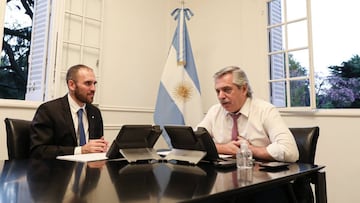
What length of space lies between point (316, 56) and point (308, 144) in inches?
54.3

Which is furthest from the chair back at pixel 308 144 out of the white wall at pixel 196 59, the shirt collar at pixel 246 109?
the white wall at pixel 196 59

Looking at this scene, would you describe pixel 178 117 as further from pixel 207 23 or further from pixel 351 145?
pixel 351 145

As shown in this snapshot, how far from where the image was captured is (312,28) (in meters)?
2.59

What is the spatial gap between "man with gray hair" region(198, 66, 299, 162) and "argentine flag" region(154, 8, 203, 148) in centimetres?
119

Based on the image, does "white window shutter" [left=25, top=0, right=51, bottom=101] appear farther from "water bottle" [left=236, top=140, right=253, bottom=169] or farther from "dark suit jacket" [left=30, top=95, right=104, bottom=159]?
"water bottle" [left=236, top=140, right=253, bottom=169]

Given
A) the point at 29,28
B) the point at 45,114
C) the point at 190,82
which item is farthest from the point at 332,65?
the point at 29,28

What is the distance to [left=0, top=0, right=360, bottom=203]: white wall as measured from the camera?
2.36 m

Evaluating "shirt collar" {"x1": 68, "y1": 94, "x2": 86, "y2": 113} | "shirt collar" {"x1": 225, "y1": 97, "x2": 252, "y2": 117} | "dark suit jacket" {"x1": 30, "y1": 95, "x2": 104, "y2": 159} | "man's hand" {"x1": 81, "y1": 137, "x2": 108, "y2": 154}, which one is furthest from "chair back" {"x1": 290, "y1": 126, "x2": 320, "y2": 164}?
"shirt collar" {"x1": 68, "y1": 94, "x2": 86, "y2": 113}

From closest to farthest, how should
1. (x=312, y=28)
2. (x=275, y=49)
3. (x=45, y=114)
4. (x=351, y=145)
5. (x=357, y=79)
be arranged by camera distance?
1. (x=45, y=114)
2. (x=351, y=145)
3. (x=357, y=79)
4. (x=312, y=28)
5. (x=275, y=49)

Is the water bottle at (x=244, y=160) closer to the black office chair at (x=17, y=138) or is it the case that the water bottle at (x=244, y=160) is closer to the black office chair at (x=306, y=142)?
the black office chair at (x=306, y=142)

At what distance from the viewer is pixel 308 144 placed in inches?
59.5

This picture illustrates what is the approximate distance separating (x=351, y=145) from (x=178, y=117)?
64.0 inches

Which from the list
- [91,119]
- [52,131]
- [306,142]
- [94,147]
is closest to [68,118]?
[52,131]

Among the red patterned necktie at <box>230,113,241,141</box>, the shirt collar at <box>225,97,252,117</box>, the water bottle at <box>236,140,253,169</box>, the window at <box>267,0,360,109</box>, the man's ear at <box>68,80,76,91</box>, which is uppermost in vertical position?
the window at <box>267,0,360,109</box>
